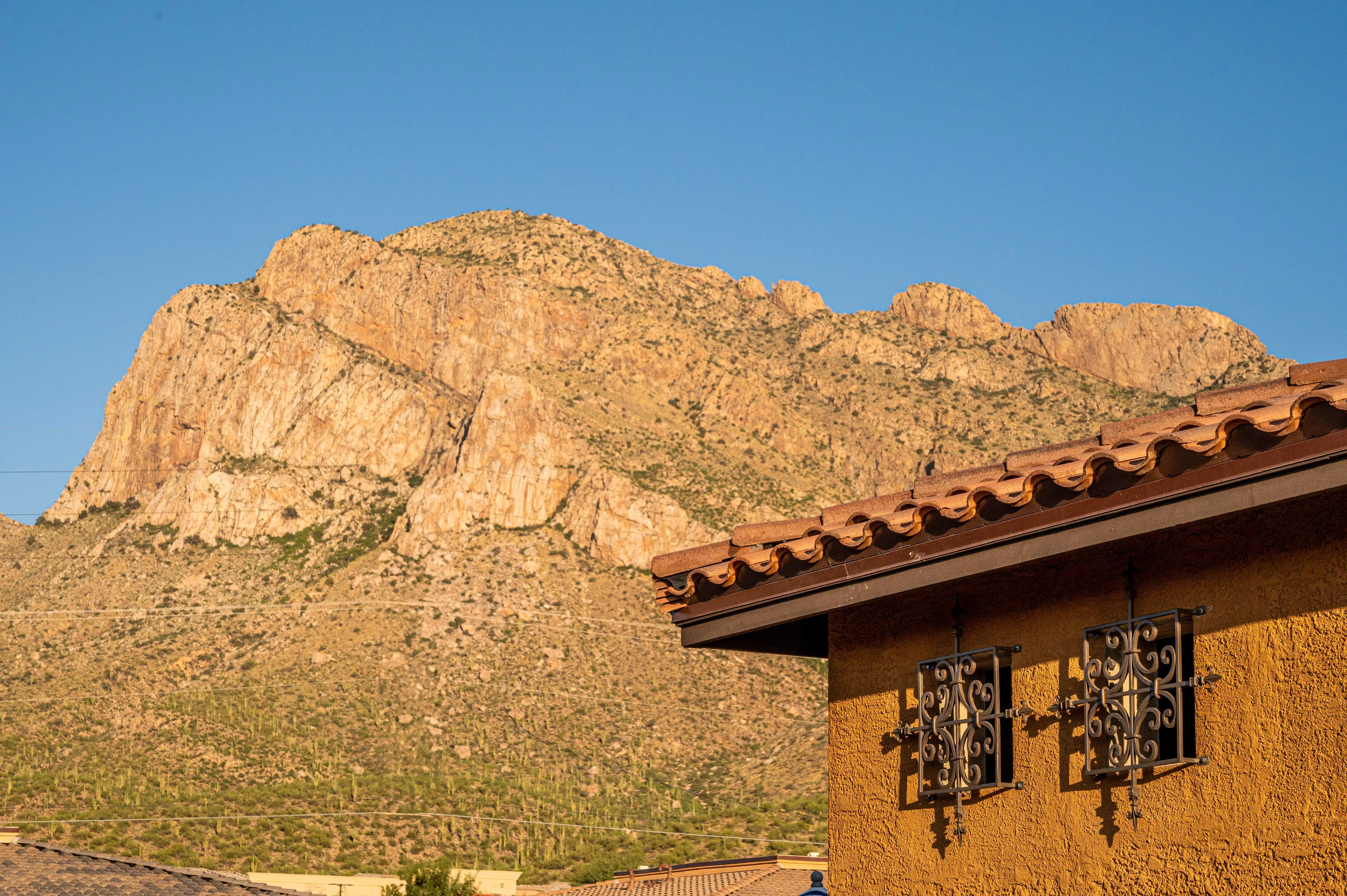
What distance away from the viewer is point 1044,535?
5672 millimetres

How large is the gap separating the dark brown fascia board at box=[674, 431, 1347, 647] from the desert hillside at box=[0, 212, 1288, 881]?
37965mm

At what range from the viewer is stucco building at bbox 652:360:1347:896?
4984mm

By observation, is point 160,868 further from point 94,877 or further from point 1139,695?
point 1139,695

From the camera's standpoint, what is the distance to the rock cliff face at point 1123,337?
110938mm

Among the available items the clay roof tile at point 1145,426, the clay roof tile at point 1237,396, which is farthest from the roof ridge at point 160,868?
the clay roof tile at point 1237,396

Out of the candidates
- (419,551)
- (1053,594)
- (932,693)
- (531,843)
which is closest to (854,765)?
(932,693)

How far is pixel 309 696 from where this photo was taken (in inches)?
2406

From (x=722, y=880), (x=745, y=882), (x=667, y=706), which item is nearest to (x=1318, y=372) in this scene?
(x=745, y=882)

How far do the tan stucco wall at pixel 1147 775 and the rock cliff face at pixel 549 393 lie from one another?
6577 cm

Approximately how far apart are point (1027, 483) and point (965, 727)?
1.11 meters

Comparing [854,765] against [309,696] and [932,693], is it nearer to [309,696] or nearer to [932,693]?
[932,693]

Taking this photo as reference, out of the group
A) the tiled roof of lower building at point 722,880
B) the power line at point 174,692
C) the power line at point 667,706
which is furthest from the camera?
the power line at point 667,706

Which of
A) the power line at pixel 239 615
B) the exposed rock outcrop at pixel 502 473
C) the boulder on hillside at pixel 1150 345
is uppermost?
the boulder on hillside at pixel 1150 345

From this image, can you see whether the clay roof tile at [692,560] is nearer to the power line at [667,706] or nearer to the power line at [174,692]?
the power line at [667,706]
